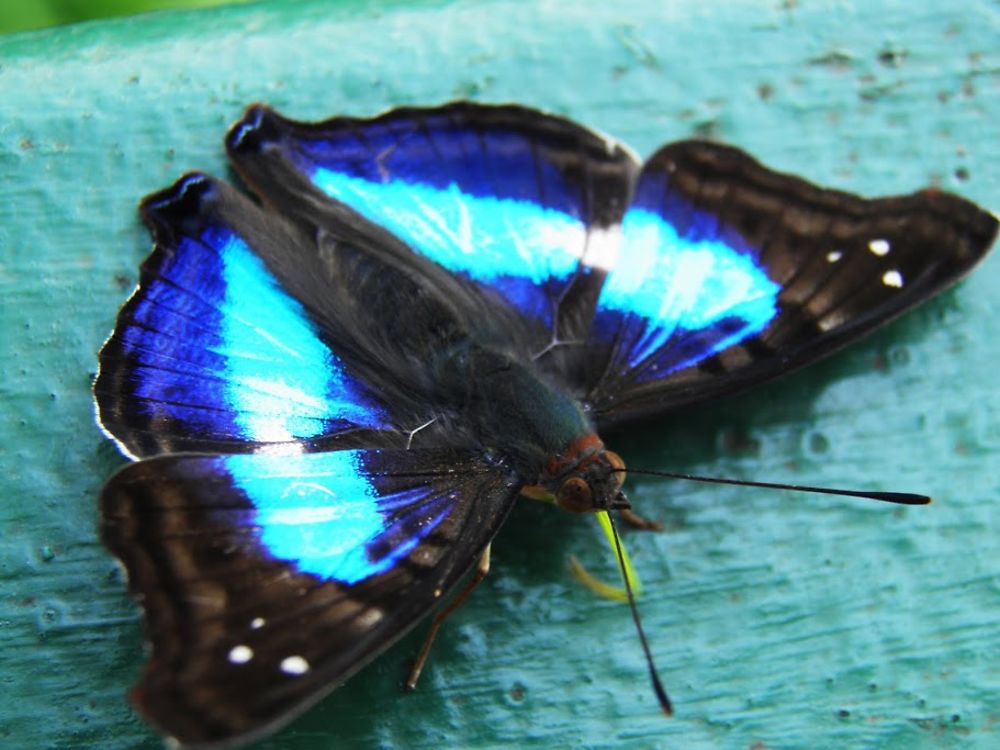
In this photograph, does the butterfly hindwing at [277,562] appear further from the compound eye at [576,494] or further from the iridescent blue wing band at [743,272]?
the iridescent blue wing band at [743,272]

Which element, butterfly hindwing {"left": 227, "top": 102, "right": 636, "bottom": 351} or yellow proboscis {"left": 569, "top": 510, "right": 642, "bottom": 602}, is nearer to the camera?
yellow proboscis {"left": 569, "top": 510, "right": 642, "bottom": 602}

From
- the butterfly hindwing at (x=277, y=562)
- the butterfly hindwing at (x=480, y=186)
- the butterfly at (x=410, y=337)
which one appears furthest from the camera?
the butterfly hindwing at (x=480, y=186)

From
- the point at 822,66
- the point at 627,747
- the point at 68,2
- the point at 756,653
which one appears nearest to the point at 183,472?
the point at 627,747

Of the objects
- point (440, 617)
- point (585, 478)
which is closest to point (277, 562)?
point (440, 617)

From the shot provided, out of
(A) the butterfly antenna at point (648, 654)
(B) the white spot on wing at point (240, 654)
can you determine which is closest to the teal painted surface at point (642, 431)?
(A) the butterfly antenna at point (648, 654)

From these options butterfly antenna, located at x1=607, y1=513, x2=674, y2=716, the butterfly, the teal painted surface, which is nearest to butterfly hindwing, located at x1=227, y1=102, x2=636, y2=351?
the butterfly

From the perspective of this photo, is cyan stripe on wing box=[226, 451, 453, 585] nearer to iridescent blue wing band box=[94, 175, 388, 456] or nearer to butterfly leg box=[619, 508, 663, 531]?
iridescent blue wing band box=[94, 175, 388, 456]

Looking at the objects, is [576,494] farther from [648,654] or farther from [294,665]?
[294,665]
